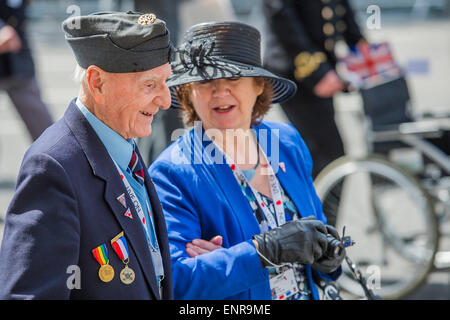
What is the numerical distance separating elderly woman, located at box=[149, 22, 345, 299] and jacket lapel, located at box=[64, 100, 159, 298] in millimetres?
419

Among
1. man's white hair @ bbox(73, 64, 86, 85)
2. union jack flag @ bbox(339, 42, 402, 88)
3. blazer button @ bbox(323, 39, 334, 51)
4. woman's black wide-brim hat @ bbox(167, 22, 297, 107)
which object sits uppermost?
blazer button @ bbox(323, 39, 334, 51)

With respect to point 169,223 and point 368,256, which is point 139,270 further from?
point 368,256

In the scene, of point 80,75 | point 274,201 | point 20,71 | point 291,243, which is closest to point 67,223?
point 80,75

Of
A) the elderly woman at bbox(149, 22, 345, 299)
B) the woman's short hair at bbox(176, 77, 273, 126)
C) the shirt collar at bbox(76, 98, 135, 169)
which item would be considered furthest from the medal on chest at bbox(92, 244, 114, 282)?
the woman's short hair at bbox(176, 77, 273, 126)

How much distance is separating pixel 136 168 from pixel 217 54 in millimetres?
727

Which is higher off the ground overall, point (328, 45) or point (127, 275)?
point (328, 45)

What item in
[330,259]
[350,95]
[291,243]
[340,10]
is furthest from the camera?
[350,95]

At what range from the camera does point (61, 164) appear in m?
1.61

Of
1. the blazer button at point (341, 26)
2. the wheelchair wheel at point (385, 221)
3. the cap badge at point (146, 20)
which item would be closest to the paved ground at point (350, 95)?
the wheelchair wheel at point (385, 221)

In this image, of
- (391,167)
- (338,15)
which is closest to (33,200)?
(391,167)

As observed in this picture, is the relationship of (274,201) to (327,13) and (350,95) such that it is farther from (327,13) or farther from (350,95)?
(350,95)

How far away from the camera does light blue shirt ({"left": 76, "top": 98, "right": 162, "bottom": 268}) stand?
5.86 ft

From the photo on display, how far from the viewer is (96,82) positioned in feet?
5.75

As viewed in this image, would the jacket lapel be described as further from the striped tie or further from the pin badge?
the striped tie
